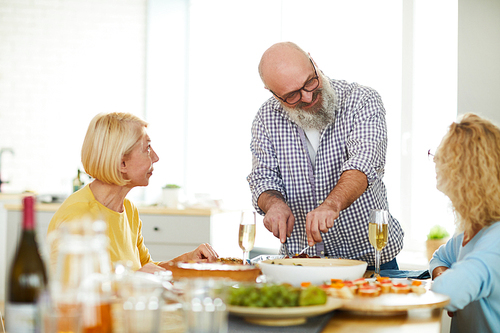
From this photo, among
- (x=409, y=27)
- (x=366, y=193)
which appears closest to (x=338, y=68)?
(x=409, y=27)

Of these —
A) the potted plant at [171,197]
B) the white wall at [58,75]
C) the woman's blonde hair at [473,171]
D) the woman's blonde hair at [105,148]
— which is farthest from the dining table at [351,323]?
the white wall at [58,75]

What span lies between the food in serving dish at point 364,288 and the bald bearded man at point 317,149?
0.70 metres

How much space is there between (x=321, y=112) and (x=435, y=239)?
5.21 ft

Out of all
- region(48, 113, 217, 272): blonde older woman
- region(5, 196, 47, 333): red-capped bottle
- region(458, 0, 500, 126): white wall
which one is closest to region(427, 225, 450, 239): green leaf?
region(458, 0, 500, 126): white wall

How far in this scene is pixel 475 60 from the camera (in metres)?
3.28

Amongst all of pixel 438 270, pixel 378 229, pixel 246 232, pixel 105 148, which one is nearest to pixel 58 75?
pixel 105 148

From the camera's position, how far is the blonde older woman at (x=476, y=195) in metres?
Answer: 1.34

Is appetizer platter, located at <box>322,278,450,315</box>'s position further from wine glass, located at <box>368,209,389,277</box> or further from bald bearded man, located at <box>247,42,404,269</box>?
bald bearded man, located at <box>247,42,404,269</box>

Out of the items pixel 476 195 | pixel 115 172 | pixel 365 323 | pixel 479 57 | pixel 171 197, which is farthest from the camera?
pixel 171 197

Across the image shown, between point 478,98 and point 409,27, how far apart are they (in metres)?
0.91

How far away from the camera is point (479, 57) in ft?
10.7

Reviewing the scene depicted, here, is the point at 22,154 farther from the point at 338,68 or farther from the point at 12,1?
the point at 338,68

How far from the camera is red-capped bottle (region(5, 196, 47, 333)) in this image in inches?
31.0

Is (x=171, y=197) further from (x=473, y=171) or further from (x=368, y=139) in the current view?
(x=473, y=171)
